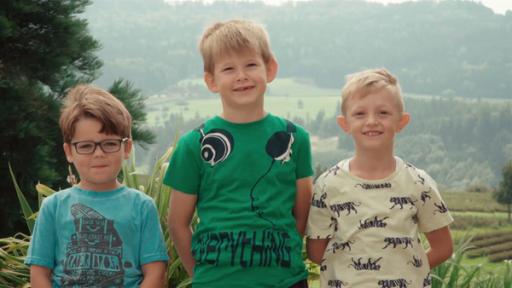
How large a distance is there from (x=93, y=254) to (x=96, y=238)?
5cm

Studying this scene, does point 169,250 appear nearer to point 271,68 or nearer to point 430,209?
point 271,68

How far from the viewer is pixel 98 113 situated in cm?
231

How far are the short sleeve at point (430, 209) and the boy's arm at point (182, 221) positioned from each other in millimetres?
772

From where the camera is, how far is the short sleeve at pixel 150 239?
2314 millimetres

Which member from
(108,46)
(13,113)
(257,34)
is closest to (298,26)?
(108,46)

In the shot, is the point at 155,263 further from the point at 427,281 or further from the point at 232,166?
the point at 427,281

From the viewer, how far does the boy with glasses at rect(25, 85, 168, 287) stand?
226 centimetres

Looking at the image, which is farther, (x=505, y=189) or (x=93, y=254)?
(x=505, y=189)

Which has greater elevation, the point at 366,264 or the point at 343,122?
the point at 343,122

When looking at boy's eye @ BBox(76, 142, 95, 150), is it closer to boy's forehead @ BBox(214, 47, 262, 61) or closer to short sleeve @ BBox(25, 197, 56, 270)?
short sleeve @ BBox(25, 197, 56, 270)

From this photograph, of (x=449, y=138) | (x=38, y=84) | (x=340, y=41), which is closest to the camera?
(x=38, y=84)

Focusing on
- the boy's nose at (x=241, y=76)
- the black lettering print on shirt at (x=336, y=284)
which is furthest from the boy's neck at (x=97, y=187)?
the black lettering print on shirt at (x=336, y=284)

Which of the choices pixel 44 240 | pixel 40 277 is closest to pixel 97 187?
pixel 44 240

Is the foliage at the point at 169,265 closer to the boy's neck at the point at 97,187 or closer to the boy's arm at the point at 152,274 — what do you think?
the boy's arm at the point at 152,274
